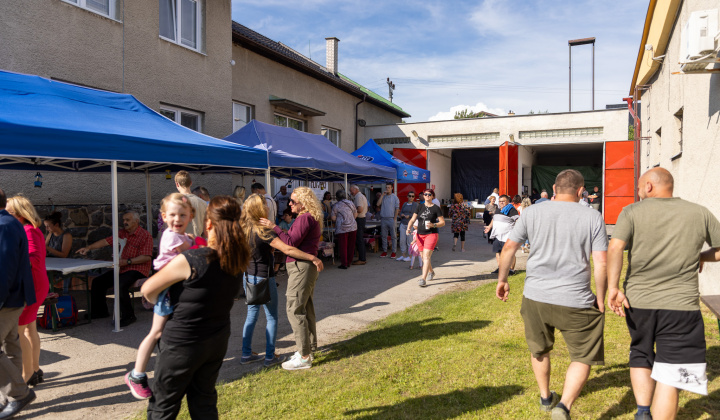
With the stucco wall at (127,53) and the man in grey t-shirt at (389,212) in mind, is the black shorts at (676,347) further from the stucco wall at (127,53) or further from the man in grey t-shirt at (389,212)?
the stucco wall at (127,53)

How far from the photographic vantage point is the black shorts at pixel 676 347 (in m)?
2.89

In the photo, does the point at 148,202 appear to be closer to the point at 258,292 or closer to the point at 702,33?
the point at 258,292

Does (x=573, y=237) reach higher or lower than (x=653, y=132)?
lower

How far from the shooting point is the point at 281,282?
27.8 feet

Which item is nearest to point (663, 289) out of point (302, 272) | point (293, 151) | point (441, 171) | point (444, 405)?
point (444, 405)

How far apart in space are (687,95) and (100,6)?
9821 millimetres

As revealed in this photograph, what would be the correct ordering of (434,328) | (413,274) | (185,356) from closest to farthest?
(185,356) < (434,328) < (413,274)

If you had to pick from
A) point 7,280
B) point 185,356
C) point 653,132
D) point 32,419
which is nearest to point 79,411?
point 32,419

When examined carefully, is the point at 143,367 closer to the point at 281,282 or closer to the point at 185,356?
the point at 185,356

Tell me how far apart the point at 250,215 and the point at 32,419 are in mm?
2169

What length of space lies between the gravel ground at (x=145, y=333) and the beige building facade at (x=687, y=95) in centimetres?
371

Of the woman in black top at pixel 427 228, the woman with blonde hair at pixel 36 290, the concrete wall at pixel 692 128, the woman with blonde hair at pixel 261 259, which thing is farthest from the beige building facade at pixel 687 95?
the woman with blonde hair at pixel 36 290

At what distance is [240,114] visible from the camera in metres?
Answer: 13.1

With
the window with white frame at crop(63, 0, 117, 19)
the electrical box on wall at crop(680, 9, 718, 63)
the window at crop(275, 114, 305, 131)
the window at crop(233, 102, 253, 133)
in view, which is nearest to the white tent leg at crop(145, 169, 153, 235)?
the window with white frame at crop(63, 0, 117, 19)
